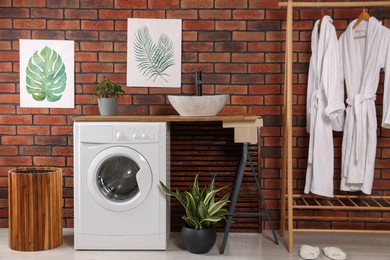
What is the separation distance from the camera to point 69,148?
11.1 ft

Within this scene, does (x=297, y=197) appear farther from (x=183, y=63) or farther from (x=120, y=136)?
(x=120, y=136)

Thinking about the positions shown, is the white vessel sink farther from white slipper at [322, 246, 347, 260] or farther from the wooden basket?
white slipper at [322, 246, 347, 260]

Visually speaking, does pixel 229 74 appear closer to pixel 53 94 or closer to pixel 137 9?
pixel 137 9

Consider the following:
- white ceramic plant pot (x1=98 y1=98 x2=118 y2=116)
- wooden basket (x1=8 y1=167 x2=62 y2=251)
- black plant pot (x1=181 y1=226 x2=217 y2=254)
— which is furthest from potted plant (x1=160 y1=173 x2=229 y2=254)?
wooden basket (x1=8 y1=167 x2=62 y2=251)

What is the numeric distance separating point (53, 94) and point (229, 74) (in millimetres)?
1394

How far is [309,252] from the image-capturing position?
8.95 feet

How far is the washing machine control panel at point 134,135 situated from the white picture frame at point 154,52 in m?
0.64

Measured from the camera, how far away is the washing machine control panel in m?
2.79

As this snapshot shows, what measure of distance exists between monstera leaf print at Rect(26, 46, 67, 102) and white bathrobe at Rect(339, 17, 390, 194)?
7.07ft

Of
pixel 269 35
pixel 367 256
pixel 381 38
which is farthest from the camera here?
pixel 269 35

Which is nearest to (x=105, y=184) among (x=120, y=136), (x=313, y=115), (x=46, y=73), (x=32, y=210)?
(x=120, y=136)

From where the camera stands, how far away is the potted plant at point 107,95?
3031mm

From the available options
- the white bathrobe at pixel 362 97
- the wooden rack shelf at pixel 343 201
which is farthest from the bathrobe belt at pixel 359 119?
the wooden rack shelf at pixel 343 201

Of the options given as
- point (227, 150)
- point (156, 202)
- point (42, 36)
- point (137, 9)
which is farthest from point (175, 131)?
point (42, 36)
